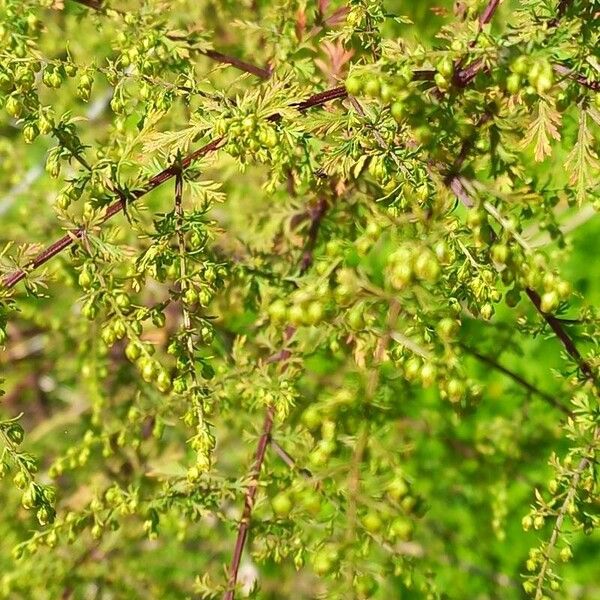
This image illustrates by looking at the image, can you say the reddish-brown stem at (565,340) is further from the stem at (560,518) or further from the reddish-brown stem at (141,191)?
the reddish-brown stem at (141,191)

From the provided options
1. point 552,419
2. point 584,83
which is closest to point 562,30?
point 584,83

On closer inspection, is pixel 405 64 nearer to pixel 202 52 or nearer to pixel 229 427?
pixel 202 52

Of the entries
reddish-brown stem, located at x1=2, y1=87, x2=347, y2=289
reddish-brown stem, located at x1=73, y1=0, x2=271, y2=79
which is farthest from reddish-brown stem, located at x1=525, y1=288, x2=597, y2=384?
reddish-brown stem, located at x1=73, y1=0, x2=271, y2=79

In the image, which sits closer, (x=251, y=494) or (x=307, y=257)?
(x=251, y=494)

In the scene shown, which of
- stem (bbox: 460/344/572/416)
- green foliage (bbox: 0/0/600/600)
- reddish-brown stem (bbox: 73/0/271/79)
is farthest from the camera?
stem (bbox: 460/344/572/416)

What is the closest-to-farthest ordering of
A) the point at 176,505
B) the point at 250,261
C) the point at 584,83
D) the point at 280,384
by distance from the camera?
the point at 584,83
the point at 280,384
the point at 176,505
the point at 250,261

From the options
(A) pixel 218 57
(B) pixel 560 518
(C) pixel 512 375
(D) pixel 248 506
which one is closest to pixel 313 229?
(A) pixel 218 57

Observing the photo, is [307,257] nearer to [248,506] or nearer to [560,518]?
[248,506]

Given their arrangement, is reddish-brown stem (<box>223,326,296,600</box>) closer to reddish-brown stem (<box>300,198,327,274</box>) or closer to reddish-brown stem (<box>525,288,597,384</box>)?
reddish-brown stem (<box>300,198,327,274</box>)
